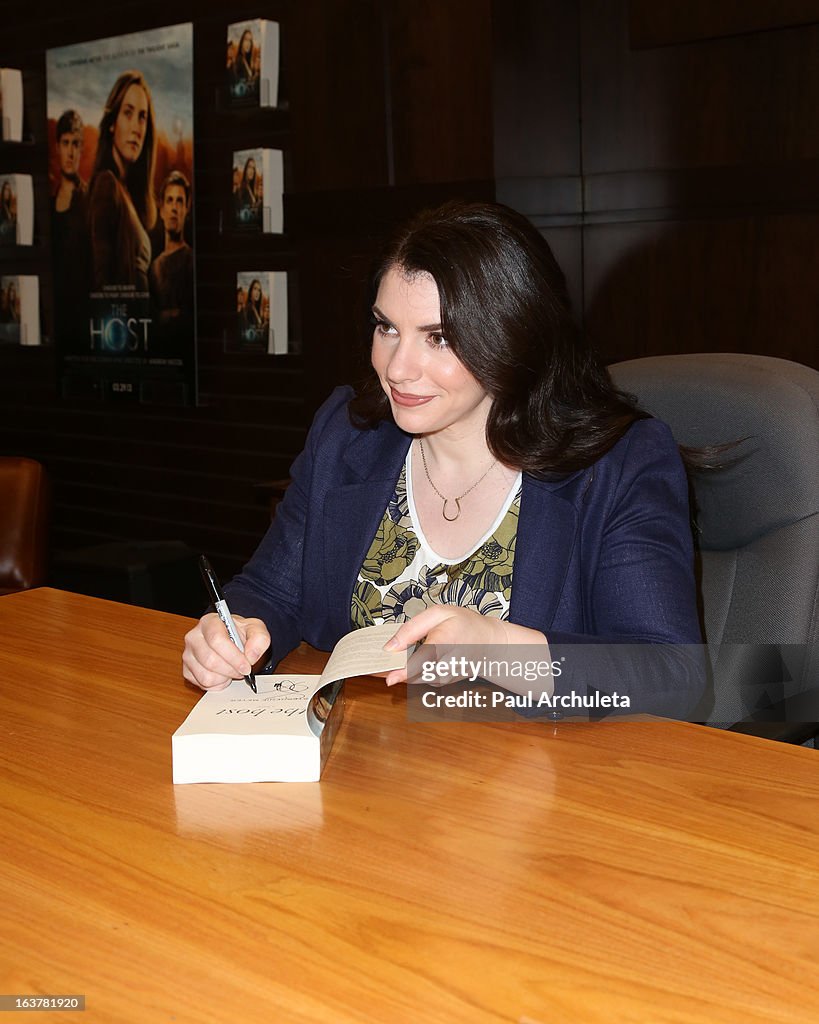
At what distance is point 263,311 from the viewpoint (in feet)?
14.8

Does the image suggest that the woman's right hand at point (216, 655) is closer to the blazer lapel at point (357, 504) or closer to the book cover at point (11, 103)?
the blazer lapel at point (357, 504)

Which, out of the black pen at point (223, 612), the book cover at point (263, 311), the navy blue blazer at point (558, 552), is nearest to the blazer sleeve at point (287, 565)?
the navy blue blazer at point (558, 552)

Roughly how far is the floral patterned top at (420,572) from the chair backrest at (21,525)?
5.50 feet

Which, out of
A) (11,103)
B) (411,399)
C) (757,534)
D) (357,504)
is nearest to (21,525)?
(357,504)

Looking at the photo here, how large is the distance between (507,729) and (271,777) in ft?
0.97

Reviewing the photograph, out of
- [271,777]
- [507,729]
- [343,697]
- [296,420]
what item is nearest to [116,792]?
[271,777]

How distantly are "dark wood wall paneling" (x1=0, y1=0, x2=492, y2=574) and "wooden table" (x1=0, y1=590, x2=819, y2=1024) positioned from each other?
3.29 feet

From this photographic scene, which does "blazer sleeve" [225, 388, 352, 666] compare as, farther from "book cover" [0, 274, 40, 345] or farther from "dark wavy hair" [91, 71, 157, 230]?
"book cover" [0, 274, 40, 345]

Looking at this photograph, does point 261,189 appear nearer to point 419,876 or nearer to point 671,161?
point 671,161

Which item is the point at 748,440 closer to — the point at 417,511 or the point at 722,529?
the point at 722,529

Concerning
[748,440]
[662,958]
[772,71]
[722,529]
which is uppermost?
[772,71]

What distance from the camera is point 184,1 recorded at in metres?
4.73

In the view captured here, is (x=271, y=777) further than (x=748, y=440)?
No

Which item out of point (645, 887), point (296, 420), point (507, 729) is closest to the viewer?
point (645, 887)
